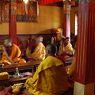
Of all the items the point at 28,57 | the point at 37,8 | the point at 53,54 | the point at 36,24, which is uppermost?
the point at 37,8

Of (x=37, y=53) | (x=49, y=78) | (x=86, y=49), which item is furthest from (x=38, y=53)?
(x=86, y=49)

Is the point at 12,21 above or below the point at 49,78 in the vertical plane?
above

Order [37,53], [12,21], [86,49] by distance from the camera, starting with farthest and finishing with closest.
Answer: [12,21], [37,53], [86,49]

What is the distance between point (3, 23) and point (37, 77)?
236 inches

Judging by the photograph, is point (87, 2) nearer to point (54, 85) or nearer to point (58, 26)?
point (54, 85)

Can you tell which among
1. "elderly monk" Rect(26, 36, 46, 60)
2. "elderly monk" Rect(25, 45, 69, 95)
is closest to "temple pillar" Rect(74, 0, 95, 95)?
"elderly monk" Rect(25, 45, 69, 95)

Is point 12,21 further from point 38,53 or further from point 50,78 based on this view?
point 50,78

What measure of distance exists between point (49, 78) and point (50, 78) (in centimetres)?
2

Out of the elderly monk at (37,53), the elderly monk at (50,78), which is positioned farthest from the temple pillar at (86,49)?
the elderly monk at (37,53)

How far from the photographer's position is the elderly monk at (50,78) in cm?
349

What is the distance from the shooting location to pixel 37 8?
9.95 m

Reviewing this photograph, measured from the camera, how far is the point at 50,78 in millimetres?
3506

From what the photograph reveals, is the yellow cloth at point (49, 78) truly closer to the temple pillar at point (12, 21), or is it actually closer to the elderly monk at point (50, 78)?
the elderly monk at point (50, 78)

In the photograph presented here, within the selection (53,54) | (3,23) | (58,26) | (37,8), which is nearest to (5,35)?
(3,23)
